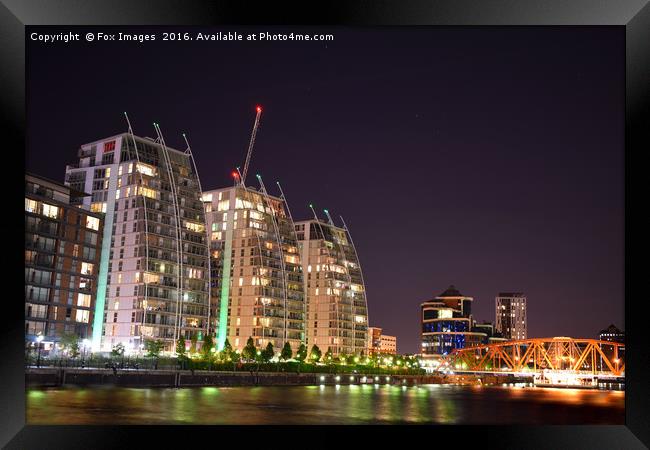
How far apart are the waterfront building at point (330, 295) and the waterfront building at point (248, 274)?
431 inches

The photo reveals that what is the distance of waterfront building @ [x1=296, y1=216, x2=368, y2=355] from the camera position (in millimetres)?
97625

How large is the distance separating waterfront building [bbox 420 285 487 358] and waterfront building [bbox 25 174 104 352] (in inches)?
4634

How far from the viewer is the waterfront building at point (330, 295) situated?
320 ft

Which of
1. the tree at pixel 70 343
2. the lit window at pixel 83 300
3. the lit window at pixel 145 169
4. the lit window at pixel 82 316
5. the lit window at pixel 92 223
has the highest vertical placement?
the lit window at pixel 145 169

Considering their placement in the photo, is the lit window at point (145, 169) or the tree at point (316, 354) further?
the tree at point (316, 354)

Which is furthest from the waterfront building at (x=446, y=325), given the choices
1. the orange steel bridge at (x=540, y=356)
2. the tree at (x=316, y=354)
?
the tree at (x=316, y=354)

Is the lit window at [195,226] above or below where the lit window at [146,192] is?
below

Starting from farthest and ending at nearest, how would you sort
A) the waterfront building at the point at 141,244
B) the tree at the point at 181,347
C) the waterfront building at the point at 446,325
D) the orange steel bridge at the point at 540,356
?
1. the waterfront building at the point at 446,325
2. the orange steel bridge at the point at 540,356
3. the waterfront building at the point at 141,244
4. the tree at the point at 181,347

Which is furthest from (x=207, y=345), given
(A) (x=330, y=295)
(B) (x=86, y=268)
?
(A) (x=330, y=295)

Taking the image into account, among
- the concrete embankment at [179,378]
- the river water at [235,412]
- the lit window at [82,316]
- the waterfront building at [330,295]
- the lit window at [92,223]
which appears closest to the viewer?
the river water at [235,412]

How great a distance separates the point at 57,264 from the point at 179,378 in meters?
14.2
